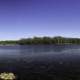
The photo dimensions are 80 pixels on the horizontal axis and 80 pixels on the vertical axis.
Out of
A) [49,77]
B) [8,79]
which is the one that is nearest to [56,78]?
[49,77]

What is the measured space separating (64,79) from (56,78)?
5.31ft

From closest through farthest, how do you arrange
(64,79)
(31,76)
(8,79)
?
(8,79), (64,79), (31,76)

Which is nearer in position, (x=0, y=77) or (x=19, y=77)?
(x=0, y=77)

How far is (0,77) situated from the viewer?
33.1 m

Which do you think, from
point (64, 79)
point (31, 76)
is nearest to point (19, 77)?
point (31, 76)

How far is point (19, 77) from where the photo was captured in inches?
1476

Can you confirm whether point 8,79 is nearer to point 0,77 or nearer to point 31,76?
point 0,77

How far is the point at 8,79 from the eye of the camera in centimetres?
3241

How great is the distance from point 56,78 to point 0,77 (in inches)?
379

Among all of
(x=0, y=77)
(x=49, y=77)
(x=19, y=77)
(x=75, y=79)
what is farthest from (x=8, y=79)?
(x=75, y=79)

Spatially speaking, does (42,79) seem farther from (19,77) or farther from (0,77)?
(0,77)

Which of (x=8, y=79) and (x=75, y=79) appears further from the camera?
(x=75, y=79)

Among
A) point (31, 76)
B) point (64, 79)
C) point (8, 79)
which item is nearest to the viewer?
point (8, 79)

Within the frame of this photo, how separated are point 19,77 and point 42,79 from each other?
4.34 m
